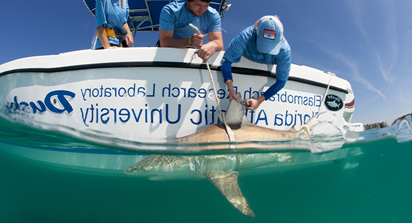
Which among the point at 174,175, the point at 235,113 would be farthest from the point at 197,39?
the point at 174,175

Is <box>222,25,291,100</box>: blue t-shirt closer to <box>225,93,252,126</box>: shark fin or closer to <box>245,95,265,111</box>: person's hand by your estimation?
<box>245,95,265,111</box>: person's hand

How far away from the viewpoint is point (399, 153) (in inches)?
212

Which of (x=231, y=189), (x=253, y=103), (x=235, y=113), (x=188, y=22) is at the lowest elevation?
(x=231, y=189)

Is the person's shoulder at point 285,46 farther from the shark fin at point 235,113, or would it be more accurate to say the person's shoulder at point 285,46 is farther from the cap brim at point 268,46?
the shark fin at point 235,113

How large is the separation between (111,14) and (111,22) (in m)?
0.10

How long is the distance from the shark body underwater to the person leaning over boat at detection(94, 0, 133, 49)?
163 cm

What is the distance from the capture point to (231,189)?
216 centimetres

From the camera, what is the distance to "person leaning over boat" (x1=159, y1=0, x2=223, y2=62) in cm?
181

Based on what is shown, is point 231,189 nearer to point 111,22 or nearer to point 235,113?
point 235,113

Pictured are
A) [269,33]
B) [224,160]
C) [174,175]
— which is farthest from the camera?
[174,175]

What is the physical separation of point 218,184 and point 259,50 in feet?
5.39

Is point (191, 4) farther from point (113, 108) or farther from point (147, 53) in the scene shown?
point (113, 108)

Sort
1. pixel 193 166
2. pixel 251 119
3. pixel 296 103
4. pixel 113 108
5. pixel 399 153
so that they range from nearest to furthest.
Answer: pixel 113 108
pixel 251 119
pixel 296 103
pixel 193 166
pixel 399 153

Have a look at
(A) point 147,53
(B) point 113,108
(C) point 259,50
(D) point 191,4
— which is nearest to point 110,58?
(A) point 147,53
